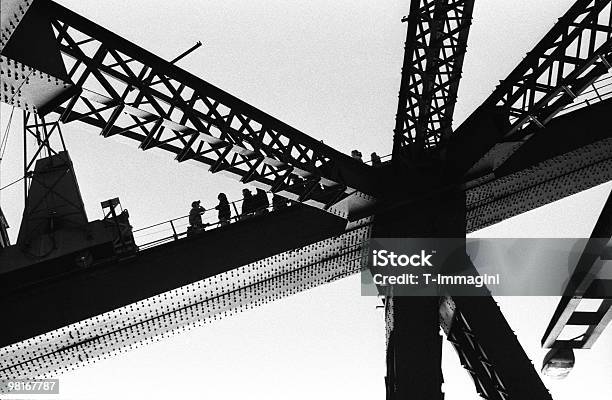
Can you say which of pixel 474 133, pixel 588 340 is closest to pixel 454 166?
pixel 474 133

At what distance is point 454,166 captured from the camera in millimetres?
13398

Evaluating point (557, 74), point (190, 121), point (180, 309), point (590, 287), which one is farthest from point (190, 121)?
point (590, 287)

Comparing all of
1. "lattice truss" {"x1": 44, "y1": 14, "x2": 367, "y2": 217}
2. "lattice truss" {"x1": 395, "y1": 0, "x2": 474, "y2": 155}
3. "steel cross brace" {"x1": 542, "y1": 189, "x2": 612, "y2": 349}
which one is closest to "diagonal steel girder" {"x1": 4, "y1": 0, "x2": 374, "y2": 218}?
"lattice truss" {"x1": 44, "y1": 14, "x2": 367, "y2": 217}

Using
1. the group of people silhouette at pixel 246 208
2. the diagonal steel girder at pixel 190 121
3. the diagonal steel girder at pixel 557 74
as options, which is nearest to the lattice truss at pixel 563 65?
the diagonal steel girder at pixel 557 74

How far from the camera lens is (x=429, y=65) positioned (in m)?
12.8

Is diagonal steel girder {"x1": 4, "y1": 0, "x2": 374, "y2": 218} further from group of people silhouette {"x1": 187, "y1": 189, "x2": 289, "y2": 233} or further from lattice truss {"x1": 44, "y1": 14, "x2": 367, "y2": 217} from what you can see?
group of people silhouette {"x1": 187, "y1": 189, "x2": 289, "y2": 233}

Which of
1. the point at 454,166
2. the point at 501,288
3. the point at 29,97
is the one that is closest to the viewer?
the point at 29,97

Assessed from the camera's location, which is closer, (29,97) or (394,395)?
(29,97)

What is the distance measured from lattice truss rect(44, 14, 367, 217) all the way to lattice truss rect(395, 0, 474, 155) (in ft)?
5.24

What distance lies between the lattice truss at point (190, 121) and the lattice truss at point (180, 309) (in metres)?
1.87

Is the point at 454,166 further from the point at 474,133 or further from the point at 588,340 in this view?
the point at 588,340

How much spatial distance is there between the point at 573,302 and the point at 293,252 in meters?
5.25

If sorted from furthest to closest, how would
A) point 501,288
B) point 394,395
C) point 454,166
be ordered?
1. point 501,288
2. point 454,166
3. point 394,395

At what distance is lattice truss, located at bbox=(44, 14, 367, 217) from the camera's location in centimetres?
982
